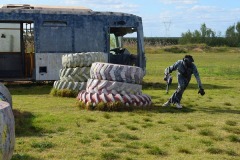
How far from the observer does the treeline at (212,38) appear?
98625 mm

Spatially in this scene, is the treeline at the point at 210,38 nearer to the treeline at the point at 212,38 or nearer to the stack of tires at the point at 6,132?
the treeline at the point at 212,38

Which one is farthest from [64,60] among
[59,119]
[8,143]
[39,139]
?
[8,143]

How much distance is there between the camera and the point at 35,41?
18.1 meters

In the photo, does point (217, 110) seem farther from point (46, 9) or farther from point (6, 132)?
point (46, 9)

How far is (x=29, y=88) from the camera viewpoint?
59.8 ft

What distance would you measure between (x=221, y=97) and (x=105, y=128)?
6858mm

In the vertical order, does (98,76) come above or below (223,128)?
above

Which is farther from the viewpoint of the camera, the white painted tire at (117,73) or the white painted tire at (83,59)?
the white painted tire at (83,59)

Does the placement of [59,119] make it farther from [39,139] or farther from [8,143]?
[8,143]

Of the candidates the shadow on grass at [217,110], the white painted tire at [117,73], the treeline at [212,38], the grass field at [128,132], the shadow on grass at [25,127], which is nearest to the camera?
the grass field at [128,132]

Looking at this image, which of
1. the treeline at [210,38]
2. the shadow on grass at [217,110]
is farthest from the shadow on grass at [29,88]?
the treeline at [210,38]

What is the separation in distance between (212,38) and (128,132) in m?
93.5

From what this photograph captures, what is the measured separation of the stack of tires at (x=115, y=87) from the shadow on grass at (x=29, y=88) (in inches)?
193

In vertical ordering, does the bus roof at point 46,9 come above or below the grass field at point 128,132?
above
